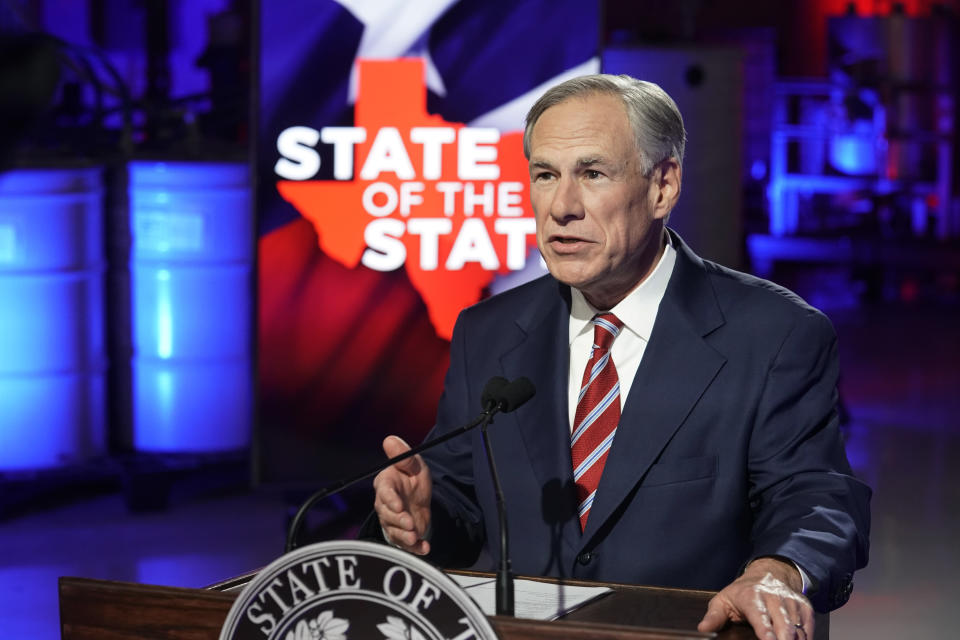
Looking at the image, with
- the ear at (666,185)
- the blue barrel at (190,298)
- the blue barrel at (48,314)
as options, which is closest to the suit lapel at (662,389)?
the ear at (666,185)

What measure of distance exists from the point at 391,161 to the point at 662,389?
1.98 m

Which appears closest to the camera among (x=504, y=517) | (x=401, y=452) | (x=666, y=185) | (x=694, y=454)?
(x=504, y=517)

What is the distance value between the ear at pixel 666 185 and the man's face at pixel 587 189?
0.10 feet

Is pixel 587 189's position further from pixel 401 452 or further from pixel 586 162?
pixel 401 452

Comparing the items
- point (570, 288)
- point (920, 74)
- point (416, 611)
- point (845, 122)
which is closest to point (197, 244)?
point (570, 288)

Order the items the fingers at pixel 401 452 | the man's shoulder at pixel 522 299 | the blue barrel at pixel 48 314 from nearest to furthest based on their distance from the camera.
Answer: the fingers at pixel 401 452
the man's shoulder at pixel 522 299
the blue barrel at pixel 48 314

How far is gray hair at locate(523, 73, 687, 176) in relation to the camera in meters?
1.66

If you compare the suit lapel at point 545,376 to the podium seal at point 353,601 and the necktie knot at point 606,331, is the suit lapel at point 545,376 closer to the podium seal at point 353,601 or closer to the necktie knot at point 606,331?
the necktie knot at point 606,331

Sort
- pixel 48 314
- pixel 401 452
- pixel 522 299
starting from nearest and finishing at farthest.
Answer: pixel 401 452, pixel 522 299, pixel 48 314

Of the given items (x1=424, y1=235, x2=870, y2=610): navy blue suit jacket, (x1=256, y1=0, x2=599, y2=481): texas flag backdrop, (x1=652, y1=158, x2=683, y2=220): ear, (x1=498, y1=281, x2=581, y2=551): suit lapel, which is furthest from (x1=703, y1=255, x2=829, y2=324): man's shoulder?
(x1=256, y1=0, x2=599, y2=481): texas flag backdrop

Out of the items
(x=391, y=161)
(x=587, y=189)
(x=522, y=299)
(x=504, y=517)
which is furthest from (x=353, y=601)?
(x=391, y=161)

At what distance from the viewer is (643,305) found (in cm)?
174

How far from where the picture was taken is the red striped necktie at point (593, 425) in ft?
5.51

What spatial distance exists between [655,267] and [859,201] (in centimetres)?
1150
